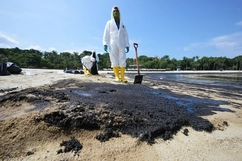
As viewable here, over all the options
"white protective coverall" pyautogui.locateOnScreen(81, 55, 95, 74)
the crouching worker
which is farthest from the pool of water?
"white protective coverall" pyautogui.locateOnScreen(81, 55, 95, 74)

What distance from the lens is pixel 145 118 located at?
70.7 inches

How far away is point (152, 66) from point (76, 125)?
70026 mm

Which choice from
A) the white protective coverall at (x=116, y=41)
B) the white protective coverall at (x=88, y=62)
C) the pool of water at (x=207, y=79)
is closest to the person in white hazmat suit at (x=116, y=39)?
the white protective coverall at (x=116, y=41)

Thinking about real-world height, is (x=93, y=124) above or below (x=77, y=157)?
above

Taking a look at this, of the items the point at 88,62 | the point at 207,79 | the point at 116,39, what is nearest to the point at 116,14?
the point at 116,39

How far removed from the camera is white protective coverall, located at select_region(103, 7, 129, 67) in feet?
18.5

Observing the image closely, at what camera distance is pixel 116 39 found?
18.4 ft

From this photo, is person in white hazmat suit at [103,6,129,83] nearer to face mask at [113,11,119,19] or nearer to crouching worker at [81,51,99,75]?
face mask at [113,11,119,19]

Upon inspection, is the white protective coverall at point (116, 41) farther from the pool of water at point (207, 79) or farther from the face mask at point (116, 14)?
the pool of water at point (207, 79)

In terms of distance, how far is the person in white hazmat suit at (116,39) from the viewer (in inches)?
223

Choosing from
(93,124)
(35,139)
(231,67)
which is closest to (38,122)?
(35,139)

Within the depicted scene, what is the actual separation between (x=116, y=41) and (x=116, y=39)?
0.24 ft

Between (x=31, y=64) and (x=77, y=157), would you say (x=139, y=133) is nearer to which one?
(x=77, y=157)

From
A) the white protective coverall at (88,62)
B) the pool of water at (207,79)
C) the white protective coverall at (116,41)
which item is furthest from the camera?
the white protective coverall at (88,62)
